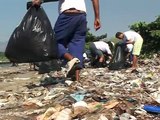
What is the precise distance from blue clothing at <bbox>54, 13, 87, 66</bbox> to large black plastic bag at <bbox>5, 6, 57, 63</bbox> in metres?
0.18

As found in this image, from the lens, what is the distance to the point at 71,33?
19.4 feet

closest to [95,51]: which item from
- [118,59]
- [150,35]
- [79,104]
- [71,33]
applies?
[118,59]

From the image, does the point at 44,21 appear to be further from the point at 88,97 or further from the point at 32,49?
the point at 88,97

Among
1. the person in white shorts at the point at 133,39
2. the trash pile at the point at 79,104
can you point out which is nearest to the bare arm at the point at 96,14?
the trash pile at the point at 79,104

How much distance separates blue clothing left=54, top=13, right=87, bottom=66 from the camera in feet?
19.1

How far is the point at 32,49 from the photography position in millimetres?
5555

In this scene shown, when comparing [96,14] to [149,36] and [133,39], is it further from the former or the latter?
[149,36]

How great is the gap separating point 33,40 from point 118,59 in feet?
19.7

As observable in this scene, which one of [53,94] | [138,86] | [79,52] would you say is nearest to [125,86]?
[138,86]

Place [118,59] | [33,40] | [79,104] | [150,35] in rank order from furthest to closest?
[150,35], [118,59], [33,40], [79,104]

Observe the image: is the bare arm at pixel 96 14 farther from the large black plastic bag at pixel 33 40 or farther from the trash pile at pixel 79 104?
the trash pile at pixel 79 104

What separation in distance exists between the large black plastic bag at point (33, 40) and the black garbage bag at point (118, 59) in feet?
18.6

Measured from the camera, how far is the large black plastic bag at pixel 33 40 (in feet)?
18.2

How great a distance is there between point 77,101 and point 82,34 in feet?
5.58
